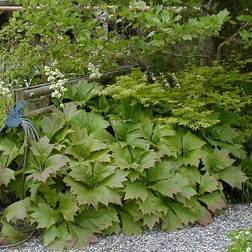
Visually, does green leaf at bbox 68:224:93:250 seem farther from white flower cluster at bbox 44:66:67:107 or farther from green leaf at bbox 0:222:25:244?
white flower cluster at bbox 44:66:67:107

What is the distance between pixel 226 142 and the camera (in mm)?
4422

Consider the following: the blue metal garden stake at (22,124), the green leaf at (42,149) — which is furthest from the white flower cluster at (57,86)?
the green leaf at (42,149)

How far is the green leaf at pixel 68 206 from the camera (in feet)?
11.9

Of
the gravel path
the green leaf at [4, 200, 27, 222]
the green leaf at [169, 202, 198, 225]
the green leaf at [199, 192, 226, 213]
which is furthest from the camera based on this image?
the green leaf at [199, 192, 226, 213]

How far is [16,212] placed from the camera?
12.0ft

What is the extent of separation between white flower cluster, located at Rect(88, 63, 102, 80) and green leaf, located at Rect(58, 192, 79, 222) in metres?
1.36

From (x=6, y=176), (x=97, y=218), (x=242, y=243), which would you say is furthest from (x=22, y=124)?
(x=242, y=243)

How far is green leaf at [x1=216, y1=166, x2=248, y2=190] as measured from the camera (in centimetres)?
417

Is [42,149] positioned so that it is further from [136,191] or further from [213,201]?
[213,201]

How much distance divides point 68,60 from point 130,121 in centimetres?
119

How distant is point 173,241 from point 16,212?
1.08 meters

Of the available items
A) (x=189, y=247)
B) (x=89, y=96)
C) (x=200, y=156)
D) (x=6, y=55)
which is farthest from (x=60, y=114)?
(x=6, y=55)

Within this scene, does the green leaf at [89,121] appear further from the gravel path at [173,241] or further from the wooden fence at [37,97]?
the gravel path at [173,241]

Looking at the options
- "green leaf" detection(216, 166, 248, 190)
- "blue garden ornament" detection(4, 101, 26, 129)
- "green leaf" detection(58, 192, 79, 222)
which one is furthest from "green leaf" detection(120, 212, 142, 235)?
"blue garden ornament" detection(4, 101, 26, 129)
